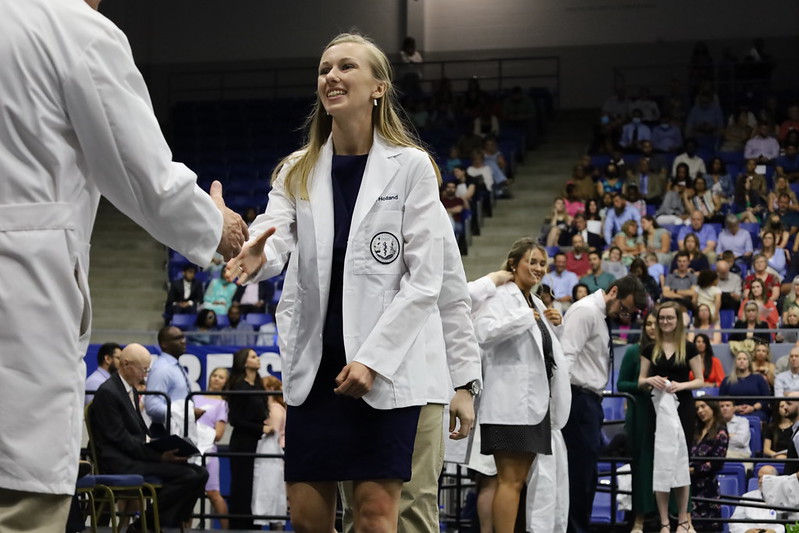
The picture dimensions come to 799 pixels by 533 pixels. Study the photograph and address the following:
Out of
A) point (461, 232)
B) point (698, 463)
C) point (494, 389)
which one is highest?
point (461, 232)

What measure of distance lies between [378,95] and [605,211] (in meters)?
12.6

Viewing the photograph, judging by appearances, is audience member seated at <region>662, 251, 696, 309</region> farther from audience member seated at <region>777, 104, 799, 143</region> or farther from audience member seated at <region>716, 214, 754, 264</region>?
audience member seated at <region>777, 104, 799, 143</region>

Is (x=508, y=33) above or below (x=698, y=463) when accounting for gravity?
above

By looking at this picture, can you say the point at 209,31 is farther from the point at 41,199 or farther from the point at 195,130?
the point at 41,199

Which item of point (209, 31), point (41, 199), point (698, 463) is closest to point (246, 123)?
point (209, 31)

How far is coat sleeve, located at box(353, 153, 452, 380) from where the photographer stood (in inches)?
126

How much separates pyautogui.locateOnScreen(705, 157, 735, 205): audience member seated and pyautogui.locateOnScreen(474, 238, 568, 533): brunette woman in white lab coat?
10.1 metres

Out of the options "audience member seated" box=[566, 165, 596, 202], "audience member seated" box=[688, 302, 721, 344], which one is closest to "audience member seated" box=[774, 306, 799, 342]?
"audience member seated" box=[688, 302, 721, 344]

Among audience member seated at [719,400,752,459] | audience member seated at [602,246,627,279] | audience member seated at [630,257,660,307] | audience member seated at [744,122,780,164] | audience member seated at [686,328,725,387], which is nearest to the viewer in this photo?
audience member seated at [719,400,752,459]

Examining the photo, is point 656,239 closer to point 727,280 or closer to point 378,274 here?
point 727,280

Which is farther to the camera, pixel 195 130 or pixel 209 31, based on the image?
pixel 209 31

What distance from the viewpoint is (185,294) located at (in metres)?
16.0

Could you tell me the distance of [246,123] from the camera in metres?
21.6

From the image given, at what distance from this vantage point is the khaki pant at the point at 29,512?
6.89 feet
